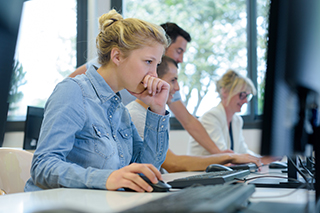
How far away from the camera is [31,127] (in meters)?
2.06

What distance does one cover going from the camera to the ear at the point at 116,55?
1.17m

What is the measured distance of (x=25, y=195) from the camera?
0.74 m

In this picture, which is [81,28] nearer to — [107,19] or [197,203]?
[107,19]

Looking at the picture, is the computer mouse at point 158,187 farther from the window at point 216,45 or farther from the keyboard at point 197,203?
the window at point 216,45

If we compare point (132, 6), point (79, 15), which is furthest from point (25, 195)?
point (132, 6)

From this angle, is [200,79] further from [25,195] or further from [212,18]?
[25,195]

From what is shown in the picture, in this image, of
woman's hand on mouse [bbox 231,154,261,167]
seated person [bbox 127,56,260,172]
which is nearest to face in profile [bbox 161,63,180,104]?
seated person [bbox 127,56,260,172]

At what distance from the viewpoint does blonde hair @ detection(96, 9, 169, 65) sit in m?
1.15

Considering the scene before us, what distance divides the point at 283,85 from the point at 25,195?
61cm

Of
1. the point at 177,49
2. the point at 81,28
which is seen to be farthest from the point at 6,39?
the point at 177,49

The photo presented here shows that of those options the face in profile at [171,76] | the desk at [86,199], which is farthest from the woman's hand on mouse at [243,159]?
the desk at [86,199]

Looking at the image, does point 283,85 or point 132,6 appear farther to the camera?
point 132,6

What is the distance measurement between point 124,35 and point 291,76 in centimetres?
75

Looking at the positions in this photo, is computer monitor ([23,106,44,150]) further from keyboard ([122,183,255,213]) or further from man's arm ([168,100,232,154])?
keyboard ([122,183,255,213])
